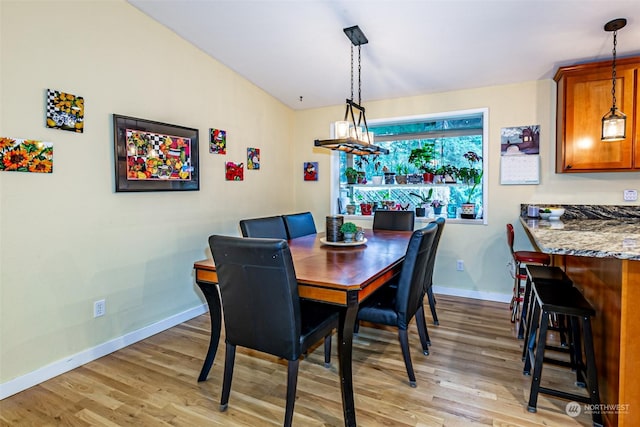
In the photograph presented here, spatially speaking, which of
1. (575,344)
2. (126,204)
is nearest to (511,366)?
(575,344)

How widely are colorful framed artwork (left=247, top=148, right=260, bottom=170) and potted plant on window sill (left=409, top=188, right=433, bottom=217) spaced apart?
1967 millimetres

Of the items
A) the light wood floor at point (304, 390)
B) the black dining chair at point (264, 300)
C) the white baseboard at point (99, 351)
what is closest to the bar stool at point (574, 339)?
the light wood floor at point (304, 390)

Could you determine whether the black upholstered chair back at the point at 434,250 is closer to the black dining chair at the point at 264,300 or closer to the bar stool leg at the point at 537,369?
the bar stool leg at the point at 537,369

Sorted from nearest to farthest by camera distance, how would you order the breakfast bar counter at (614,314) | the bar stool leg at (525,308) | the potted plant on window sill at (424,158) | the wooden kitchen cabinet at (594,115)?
1. the breakfast bar counter at (614,314)
2. the bar stool leg at (525,308)
3. the wooden kitchen cabinet at (594,115)
4. the potted plant on window sill at (424,158)

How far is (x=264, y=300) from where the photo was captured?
1.71m

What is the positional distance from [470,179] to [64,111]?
12.6ft

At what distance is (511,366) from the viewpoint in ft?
7.80

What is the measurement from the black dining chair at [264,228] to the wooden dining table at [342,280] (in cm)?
38

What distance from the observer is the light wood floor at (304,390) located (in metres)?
1.88

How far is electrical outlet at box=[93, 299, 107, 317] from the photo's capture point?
2.56 metres

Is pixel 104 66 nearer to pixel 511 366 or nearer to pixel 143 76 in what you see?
pixel 143 76

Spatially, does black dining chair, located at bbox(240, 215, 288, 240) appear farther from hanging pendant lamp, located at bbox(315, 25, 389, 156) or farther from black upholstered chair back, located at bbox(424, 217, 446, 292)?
black upholstered chair back, located at bbox(424, 217, 446, 292)

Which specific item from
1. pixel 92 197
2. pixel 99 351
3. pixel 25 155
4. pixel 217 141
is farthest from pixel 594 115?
pixel 99 351

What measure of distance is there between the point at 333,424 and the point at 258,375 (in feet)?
2.26
